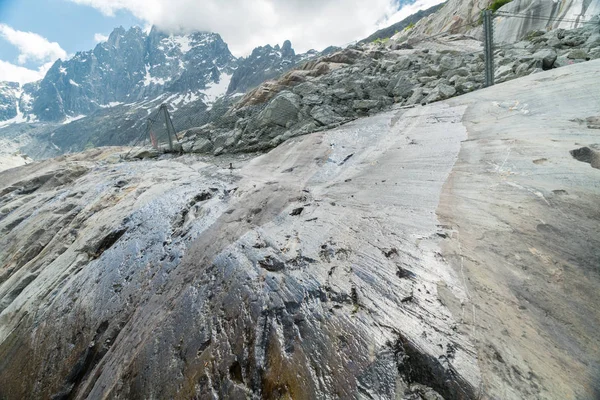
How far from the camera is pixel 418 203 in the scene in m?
5.48

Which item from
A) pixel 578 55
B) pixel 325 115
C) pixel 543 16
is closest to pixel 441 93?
pixel 325 115

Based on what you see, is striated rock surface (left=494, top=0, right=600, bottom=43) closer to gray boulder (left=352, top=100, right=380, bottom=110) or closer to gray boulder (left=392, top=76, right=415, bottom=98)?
gray boulder (left=392, top=76, right=415, bottom=98)

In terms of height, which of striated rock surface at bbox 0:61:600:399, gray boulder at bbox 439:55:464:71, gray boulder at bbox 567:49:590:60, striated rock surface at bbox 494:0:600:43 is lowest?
striated rock surface at bbox 0:61:600:399

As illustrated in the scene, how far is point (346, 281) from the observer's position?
12.6 feet

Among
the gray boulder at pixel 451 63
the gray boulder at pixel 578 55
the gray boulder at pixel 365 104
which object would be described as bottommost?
the gray boulder at pixel 578 55

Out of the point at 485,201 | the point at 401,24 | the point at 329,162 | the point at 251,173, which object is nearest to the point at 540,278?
the point at 485,201

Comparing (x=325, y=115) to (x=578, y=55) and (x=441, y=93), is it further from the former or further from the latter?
(x=578, y=55)

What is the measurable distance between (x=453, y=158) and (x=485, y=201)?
2.28 metres

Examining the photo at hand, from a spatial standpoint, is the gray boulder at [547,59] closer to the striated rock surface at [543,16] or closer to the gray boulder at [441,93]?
the gray boulder at [441,93]

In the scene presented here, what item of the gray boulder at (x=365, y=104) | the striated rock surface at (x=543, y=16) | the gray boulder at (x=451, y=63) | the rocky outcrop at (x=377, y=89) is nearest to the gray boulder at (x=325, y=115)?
the rocky outcrop at (x=377, y=89)

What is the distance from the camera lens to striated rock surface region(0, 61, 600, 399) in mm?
2846

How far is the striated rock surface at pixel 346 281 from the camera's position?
2846 mm

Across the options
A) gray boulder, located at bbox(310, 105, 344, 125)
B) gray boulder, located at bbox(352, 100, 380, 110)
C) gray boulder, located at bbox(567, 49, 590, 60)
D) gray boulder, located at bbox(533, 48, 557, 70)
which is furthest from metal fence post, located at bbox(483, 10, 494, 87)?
gray boulder, located at bbox(310, 105, 344, 125)

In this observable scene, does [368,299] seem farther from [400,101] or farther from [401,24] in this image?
[401,24]
